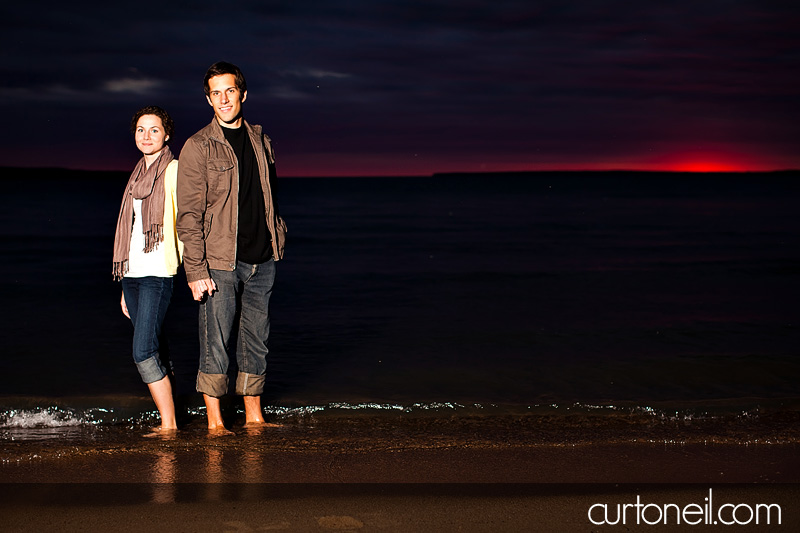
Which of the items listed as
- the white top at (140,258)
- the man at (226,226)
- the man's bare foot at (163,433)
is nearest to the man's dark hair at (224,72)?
the man at (226,226)

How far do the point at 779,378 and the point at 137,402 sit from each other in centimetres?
553

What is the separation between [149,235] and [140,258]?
5.3 inches

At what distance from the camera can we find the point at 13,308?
10.3m

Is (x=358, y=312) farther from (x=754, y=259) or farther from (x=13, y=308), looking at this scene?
(x=754, y=259)

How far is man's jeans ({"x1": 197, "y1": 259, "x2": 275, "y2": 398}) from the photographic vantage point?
4090 millimetres

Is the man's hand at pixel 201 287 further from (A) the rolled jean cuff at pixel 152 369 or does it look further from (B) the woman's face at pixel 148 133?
(B) the woman's face at pixel 148 133

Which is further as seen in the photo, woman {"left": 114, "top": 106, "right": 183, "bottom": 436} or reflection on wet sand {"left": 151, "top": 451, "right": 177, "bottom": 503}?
woman {"left": 114, "top": 106, "right": 183, "bottom": 436}

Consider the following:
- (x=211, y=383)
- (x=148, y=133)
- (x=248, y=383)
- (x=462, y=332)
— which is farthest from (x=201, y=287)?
(x=462, y=332)

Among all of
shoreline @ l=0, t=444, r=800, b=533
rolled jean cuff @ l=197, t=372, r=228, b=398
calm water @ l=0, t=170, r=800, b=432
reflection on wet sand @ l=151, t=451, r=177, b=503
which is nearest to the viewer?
shoreline @ l=0, t=444, r=800, b=533

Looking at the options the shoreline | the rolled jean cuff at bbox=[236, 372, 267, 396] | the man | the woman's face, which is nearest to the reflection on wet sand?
the shoreline

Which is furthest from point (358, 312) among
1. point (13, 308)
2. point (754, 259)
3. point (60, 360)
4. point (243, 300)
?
point (754, 259)

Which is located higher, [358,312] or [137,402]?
[358,312]

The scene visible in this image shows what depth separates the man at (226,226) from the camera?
3.91m

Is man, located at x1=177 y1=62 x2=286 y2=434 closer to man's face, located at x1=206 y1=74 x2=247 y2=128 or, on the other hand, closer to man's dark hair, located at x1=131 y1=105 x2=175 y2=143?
man's face, located at x1=206 y1=74 x2=247 y2=128
